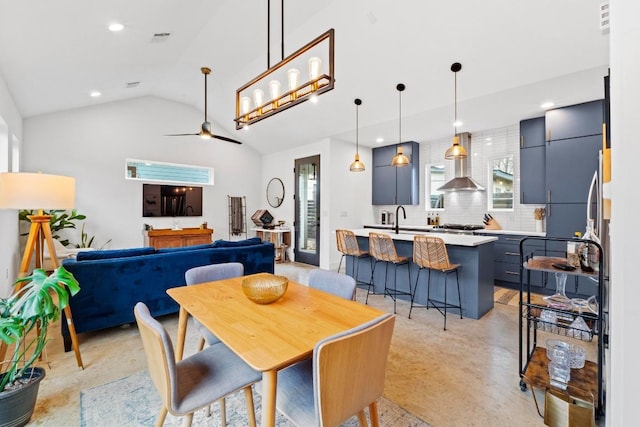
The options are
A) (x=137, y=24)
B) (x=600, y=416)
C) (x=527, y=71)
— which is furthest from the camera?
(x=527, y=71)

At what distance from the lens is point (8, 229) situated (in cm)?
384

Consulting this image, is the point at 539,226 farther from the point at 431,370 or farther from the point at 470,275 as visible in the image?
the point at 431,370

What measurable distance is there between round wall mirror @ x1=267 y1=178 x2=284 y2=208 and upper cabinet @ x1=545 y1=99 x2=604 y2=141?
534cm

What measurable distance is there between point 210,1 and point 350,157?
13.0 feet

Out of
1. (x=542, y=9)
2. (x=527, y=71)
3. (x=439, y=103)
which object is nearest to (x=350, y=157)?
(x=439, y=103)

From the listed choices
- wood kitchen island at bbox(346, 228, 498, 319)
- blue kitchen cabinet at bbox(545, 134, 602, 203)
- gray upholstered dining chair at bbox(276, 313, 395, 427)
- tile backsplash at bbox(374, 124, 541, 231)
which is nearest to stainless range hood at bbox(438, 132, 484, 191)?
tile backsplash at bbox(374, 124, 541, 231)

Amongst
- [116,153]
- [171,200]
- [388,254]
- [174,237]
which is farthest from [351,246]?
[116,153]

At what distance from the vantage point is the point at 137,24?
2.91 m

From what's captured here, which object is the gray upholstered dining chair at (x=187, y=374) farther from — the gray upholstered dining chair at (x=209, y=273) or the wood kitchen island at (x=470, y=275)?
the wood kitchen island at (x=470, y=275)

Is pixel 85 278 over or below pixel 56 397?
over

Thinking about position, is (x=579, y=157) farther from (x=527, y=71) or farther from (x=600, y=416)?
(x=600, y=416)

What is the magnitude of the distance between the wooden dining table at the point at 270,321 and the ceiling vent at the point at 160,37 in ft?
9.91

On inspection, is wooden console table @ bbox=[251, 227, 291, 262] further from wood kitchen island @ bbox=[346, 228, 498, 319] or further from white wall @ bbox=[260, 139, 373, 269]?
wood kitchen island @ bbox=[346, 228, 498, 319]

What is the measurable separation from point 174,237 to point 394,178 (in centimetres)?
480
